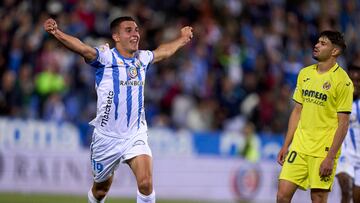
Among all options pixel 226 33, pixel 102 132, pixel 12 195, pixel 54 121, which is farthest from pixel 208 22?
pixel 102 132

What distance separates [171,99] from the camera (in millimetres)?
23344

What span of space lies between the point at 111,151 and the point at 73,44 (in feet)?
5.01

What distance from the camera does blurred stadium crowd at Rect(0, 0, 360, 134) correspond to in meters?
21.8

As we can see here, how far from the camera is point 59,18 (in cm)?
2278

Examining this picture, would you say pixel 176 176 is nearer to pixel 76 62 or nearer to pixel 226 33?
pixel 76 62

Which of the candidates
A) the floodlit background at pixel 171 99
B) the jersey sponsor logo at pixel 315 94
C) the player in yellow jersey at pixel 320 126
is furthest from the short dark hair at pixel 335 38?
the floodlit background at pixel 171 99

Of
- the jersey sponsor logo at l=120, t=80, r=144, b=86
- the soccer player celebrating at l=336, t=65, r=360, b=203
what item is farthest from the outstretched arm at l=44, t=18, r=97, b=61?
the soccer player celebrating at l=336, t=65, r=360, b=203

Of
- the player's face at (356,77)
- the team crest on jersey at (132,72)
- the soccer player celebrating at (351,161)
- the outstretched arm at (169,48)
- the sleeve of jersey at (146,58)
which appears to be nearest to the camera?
the team crest on jersey at (132,72)

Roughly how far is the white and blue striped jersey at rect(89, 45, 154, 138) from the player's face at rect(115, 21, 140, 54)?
0.48 feet

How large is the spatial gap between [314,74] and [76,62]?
37.0 feet

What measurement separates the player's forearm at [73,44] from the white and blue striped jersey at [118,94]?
179mm

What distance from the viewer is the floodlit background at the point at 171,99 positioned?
829 inches

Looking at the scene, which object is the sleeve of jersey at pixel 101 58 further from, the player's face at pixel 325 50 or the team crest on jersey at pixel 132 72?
the player's face at pixel 325 50

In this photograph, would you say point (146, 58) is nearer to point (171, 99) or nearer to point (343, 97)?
point (343, 97)
